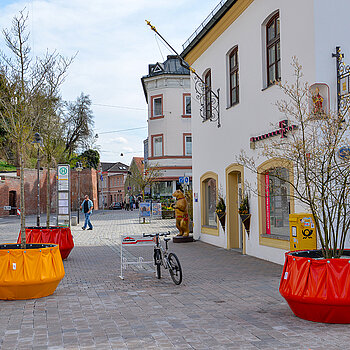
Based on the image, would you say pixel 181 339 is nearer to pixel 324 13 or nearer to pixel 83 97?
pixel 324 13

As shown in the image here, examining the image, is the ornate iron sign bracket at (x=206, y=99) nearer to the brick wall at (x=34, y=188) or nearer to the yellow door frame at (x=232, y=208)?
the yellow door frame at (x=232, y=208)

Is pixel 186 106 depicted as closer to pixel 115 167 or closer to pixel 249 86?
pixel 249 86

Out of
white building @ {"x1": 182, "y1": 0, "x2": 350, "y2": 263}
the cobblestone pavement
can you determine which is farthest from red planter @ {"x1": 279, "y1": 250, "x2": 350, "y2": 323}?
white building @ {"x1": 182, "y1": 0, "x2": 350, "y2": 263}

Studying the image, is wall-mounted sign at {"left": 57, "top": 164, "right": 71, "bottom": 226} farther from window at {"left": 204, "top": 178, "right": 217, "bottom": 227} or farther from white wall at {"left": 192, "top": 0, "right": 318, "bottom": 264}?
window at {"left": 204, "top": 178, "right": 217, "bottom": 227}

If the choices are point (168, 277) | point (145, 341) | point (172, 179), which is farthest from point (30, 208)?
point (145, 341)

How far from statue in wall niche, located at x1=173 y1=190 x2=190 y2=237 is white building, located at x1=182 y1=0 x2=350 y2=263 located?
2.28ft

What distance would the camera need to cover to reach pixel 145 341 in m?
5.51

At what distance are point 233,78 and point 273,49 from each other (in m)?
3.03

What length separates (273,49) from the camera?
1237cm

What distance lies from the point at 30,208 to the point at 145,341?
47.6 meters

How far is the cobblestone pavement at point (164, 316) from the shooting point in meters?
5.46

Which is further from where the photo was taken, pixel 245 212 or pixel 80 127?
pixel 80 127

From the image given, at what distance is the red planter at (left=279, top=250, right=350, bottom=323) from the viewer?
5.93 metres

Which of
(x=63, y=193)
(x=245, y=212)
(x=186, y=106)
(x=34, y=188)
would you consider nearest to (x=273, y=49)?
(x=245, y=212)
